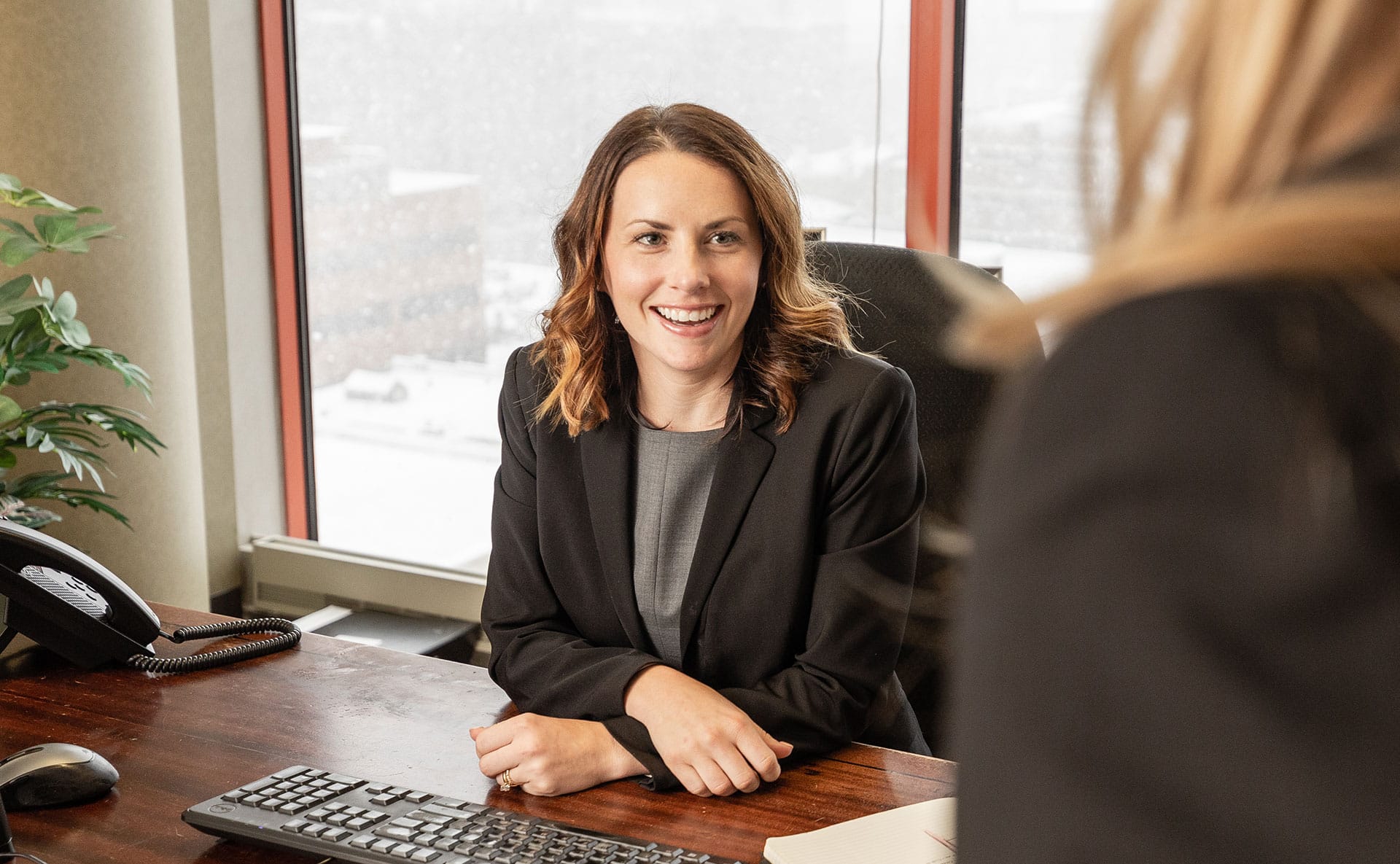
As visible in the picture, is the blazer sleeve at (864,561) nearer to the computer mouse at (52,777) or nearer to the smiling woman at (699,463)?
the smiling woman at (699,463)

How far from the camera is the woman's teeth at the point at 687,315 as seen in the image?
1.72 meters

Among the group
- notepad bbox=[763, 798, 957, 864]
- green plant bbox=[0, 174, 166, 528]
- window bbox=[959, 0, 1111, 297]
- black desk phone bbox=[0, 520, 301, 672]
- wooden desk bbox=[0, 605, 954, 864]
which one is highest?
window bbox=[959, 0, 1111, 297]

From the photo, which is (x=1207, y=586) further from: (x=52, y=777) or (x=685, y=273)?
(x=685, y=273)

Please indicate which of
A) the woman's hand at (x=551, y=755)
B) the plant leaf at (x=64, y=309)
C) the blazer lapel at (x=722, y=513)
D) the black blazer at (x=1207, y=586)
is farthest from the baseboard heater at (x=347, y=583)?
the black blazer at (x=1207, y=586)

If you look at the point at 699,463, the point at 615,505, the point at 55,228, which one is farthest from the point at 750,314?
the point at 55,228

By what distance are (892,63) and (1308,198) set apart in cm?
272

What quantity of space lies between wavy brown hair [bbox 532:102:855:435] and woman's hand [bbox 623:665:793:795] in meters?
0.43

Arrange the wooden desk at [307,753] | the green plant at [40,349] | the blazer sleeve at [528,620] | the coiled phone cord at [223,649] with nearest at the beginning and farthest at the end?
the wooden desk at [307,753], the blazer sleeve at [528,620], the coiled phone cord at [223,649], the green plant at [40,349]

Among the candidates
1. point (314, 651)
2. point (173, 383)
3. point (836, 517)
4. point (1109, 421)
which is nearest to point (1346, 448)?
point (1109, 421)

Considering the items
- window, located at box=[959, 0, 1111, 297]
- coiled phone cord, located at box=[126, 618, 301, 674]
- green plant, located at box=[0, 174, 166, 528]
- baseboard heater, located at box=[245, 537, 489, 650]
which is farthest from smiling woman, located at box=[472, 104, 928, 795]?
baseboard heater, located at box=[245, 537, 489, 650]

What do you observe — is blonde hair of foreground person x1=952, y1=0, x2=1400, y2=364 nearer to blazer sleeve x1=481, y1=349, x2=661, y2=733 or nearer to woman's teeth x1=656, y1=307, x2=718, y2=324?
blazer sleeve x1=481, y1=349, x2=661, y2=733

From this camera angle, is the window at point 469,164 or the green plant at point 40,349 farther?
the window at point 469,164

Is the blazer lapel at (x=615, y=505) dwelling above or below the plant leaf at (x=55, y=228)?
below

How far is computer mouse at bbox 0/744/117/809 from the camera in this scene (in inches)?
48.2
